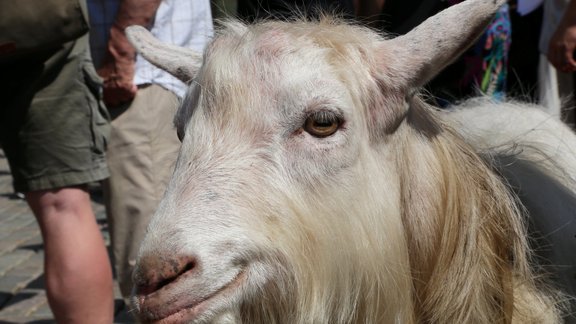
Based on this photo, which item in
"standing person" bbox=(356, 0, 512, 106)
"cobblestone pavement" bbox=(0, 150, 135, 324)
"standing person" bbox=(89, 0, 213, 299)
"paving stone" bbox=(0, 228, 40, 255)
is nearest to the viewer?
"standing person" bbox=(89, 0, 213, 299)

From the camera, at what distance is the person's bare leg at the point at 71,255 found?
394 centimetres

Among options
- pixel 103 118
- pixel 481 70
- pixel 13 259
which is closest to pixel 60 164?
pixel 103 118

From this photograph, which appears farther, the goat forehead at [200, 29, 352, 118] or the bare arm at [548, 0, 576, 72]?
the bare arm at [548, 0, 576, 72]

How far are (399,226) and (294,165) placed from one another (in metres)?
0.41

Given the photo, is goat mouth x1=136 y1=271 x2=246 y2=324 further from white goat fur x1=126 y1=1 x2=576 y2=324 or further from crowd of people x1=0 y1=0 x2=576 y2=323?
crowd of people x1=0 y1=0 x2=576 y2=323

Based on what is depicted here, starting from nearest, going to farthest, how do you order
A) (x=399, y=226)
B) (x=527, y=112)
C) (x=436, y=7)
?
(x=399, y=226) < (x=527, y=112) < (x=436, y=7)

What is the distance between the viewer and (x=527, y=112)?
4.25 m

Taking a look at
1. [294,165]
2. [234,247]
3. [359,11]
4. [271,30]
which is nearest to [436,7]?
[359,11]

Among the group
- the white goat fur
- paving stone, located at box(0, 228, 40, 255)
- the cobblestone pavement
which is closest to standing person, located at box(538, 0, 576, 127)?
the white goat fur

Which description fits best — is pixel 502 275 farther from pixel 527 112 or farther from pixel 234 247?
pixel 527 112

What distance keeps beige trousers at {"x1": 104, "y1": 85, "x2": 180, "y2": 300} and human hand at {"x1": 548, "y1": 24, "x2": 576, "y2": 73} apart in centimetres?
166

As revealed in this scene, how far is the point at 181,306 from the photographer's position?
2668mm

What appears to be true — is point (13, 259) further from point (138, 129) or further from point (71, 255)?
point (71, 255)

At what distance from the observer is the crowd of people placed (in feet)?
12.9
